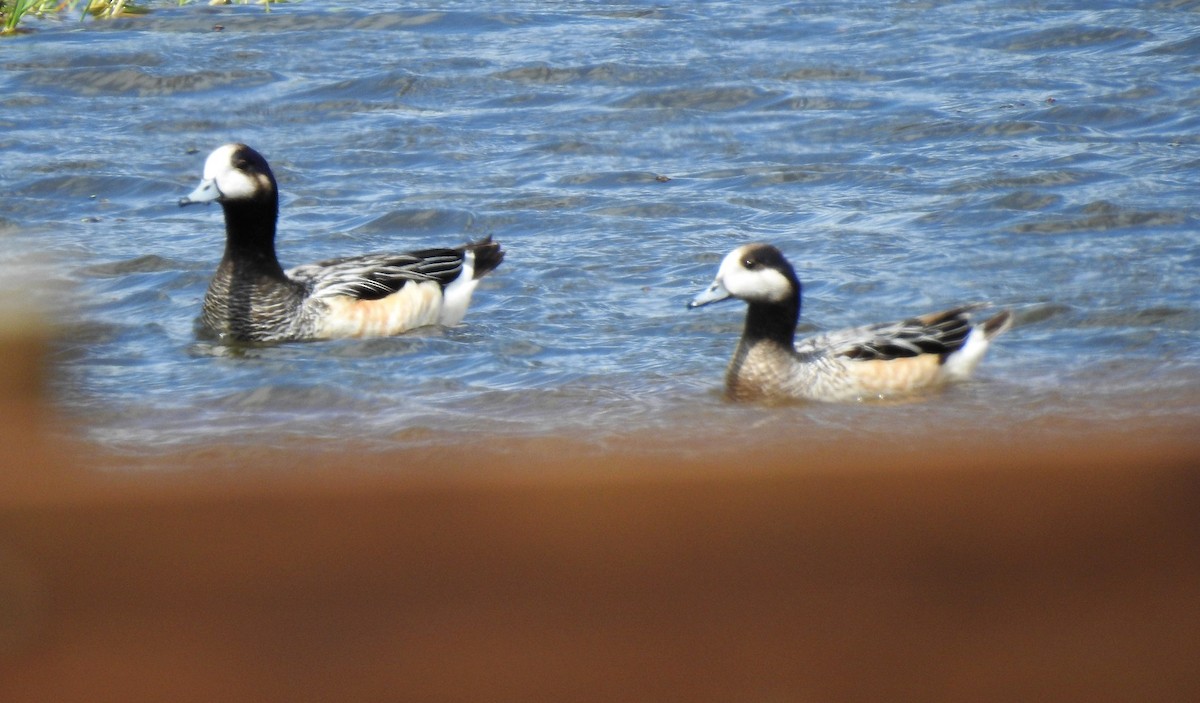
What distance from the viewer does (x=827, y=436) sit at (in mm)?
1007

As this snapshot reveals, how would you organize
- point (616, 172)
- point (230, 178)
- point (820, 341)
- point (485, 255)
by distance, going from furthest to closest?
point (616, 172) → point (485, 255) → point (230, 178) → point (820, 341)

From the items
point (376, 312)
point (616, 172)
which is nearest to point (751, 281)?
point (376, 312)

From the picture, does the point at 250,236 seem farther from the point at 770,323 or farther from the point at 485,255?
the point at 770,323

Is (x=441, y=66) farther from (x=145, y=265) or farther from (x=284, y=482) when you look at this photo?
(x=284, y=482)

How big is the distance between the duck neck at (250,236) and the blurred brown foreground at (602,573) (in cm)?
863

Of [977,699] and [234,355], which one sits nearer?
[977,699]

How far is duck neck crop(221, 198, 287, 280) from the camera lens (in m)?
9.48

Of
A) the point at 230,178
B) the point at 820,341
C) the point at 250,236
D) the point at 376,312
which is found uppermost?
the point at 820,341

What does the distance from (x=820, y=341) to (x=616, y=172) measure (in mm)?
4718

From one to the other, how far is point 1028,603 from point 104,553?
21.7 inches

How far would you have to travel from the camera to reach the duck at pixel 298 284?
9.19 m

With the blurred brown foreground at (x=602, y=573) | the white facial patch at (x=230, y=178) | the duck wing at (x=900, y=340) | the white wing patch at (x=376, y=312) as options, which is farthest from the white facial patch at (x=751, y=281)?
the blurred brown foreground at (x=602, y=573)

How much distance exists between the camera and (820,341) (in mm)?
8266

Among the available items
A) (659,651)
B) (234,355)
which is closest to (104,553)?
(659,651)
